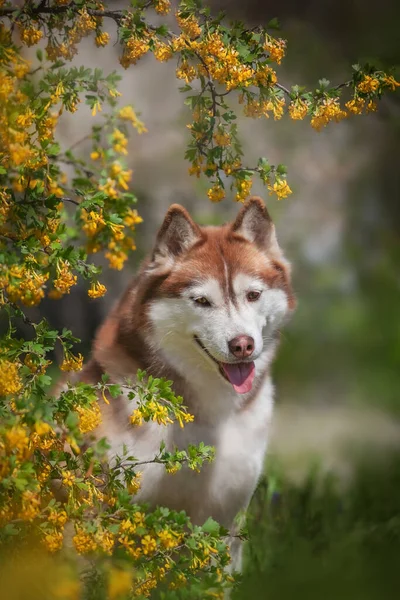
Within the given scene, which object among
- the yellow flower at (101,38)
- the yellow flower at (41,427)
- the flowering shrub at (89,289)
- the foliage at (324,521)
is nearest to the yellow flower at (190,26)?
the flowering shrub at (89,289)

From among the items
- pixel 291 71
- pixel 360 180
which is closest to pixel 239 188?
pixel 291 71

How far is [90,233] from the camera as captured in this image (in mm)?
2699

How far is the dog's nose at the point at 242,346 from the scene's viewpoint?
97.7 inches

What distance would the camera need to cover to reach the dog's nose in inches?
97.7

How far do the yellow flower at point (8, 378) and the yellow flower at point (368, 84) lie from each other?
4.78 ft

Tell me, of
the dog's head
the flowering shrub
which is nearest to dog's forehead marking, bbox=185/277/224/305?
the dog's head

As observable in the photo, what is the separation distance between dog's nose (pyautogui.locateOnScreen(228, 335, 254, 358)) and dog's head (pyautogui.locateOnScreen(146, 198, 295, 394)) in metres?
0.03

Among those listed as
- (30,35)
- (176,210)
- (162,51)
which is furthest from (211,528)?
(30,35)

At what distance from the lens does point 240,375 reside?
2.62m

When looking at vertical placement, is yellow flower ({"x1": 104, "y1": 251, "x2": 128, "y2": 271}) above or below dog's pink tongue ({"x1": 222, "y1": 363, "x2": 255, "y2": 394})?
above

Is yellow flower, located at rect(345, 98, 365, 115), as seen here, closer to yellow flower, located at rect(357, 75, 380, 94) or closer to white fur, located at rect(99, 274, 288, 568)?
yellow flower, located at rect(357, 75, 380, 94)

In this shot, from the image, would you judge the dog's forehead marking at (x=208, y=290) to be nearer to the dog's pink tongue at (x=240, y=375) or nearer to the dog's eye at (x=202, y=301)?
the dog's eye at (x=202, y=301)

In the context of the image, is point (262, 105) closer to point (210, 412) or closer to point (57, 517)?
point (210, 412)

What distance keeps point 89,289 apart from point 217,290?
0.44 meters
